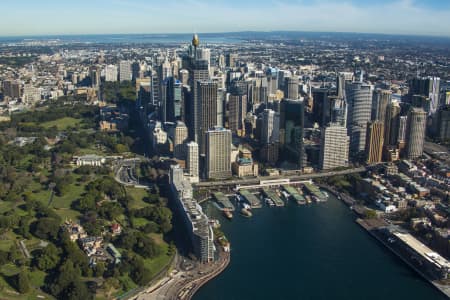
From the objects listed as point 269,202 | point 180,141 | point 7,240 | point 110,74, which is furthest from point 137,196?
point 110,74

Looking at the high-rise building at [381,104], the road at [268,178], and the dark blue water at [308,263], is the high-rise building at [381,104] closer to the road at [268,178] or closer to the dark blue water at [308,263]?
the road at [268,178]

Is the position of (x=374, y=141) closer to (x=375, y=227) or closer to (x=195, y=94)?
(x=375, y=227)

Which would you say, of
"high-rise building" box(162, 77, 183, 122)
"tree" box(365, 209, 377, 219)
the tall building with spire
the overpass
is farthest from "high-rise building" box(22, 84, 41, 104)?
"tree" box(365, 209, 377, 219)

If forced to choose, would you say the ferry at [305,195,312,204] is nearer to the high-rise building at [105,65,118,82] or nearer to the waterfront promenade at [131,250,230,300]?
the waterfront promenade at [131,250,230,300]

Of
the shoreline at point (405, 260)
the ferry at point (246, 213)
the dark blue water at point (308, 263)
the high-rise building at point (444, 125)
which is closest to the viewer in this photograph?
the shoreline at point (405, 260)

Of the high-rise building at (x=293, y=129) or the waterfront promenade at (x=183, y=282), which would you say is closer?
the waterfront promenade at (x=183, y=282)

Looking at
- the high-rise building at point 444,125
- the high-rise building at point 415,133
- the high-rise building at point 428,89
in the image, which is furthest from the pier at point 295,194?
the high-rise building at point 428,89
